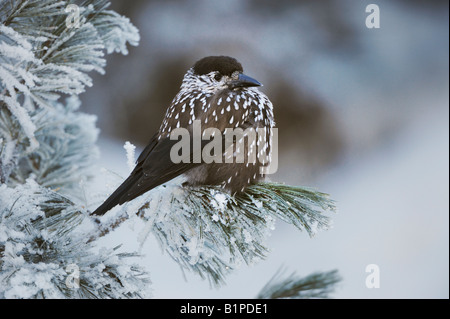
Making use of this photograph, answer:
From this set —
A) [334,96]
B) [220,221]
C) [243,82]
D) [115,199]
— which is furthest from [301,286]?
[334,96]

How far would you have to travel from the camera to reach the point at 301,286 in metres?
0.88

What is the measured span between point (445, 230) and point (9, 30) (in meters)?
2.47

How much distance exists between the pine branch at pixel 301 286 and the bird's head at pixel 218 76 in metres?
0.60

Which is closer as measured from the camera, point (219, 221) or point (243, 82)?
point (219, 221)

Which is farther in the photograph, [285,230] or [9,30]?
[285,230]

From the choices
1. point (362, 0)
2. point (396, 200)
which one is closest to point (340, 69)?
point (362, 0)

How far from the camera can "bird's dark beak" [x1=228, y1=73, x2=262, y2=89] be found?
133 centimetres

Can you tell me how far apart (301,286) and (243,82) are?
64 cm

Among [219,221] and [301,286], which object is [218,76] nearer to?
[219,221]

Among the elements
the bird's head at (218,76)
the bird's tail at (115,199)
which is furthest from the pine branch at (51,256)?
the bird's head at (218,76)

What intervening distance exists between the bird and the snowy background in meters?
0.81
